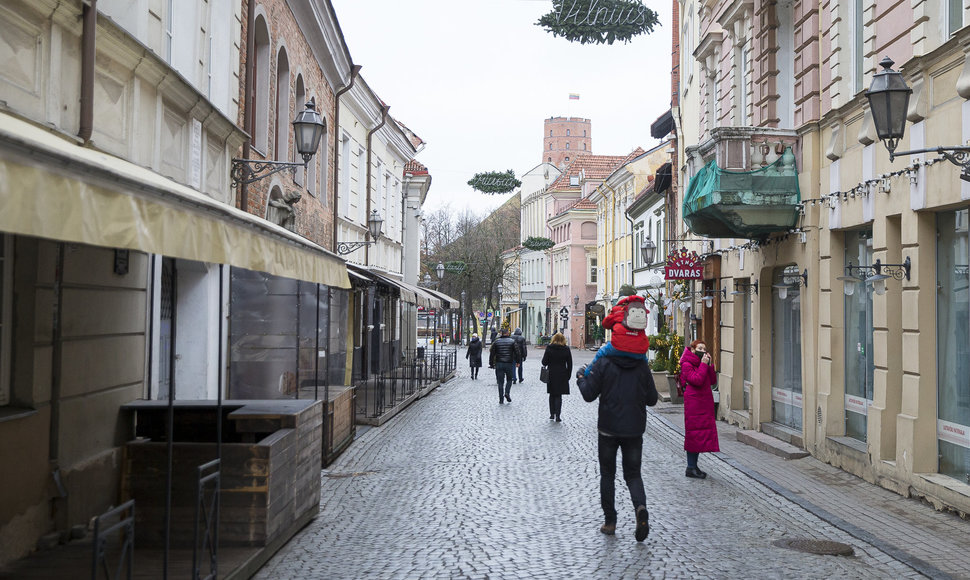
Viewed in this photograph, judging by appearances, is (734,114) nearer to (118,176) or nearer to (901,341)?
(901,341)

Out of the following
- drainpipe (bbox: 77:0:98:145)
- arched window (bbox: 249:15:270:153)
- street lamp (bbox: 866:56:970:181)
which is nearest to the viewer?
drainpipe (bbox: 77:0:98:145)

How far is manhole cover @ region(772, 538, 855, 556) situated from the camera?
7.43m

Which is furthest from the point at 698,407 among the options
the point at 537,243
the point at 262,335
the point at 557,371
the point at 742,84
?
the point at 537,243

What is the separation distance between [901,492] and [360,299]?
14.1 metres

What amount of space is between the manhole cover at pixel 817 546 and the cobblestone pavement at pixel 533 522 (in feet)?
0.37

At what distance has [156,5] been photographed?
945 centimetres

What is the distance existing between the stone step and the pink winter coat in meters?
2.22

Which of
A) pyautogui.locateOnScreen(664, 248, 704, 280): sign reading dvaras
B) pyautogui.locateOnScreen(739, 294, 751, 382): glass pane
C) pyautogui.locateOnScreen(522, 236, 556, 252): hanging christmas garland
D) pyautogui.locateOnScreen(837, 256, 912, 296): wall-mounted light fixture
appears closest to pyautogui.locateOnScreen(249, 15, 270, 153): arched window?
pyautogui.locateOnScreen(837, 256, 912, 296): wall-mounted light fixture

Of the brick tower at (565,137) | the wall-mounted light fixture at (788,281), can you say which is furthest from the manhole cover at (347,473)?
the brick tower at (565,137)

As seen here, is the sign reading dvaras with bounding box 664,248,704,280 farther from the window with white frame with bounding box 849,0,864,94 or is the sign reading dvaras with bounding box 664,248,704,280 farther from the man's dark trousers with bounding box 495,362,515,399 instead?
the window with white frame with bounding box 849,0,864,94

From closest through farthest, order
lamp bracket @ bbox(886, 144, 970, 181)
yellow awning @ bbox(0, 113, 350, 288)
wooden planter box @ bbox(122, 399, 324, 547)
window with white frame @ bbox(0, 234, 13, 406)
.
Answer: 1. yellow awning @ bbox(0, 113, 350, 288)
2. window with white frame @ bbox(0, 234, 13, 406)
3. wooden planter box @ bbox(122, 399, 324, 547)
4. lamp bracket @ bbox(886, 144, 970, 181)

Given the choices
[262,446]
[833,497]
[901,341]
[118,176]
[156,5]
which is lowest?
[833,497]

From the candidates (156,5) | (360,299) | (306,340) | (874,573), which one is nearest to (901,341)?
(874,573)

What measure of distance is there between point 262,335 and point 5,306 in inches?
248
